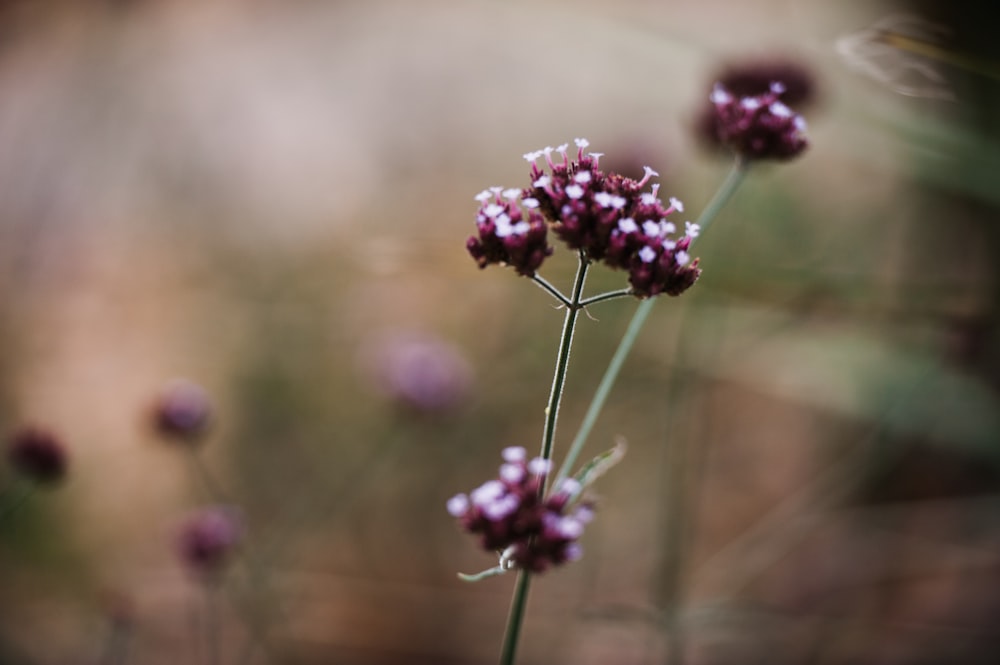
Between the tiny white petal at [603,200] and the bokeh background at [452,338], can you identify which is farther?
the bokeh background at [452,338]

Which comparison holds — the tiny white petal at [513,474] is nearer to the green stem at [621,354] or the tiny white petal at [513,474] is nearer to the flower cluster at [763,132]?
the green stem at [621,354]

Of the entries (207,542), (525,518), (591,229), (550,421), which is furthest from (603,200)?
(207,542)

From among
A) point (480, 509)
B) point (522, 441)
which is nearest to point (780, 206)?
point (522, 441)

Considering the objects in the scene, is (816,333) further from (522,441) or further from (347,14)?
(347,14)

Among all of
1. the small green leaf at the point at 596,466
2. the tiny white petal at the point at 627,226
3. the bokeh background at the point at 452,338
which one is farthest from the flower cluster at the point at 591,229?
the bokeh background at the point at 452,338

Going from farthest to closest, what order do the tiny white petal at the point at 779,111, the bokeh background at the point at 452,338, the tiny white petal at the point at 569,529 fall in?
the bokeh background at the point at 452,338, the tiny white petal at the point at 779,111, the tiny white petal at the point at 569,529

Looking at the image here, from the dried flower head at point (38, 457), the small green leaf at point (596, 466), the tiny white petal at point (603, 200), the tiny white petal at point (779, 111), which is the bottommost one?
the small green leaf at point (596, 466)
